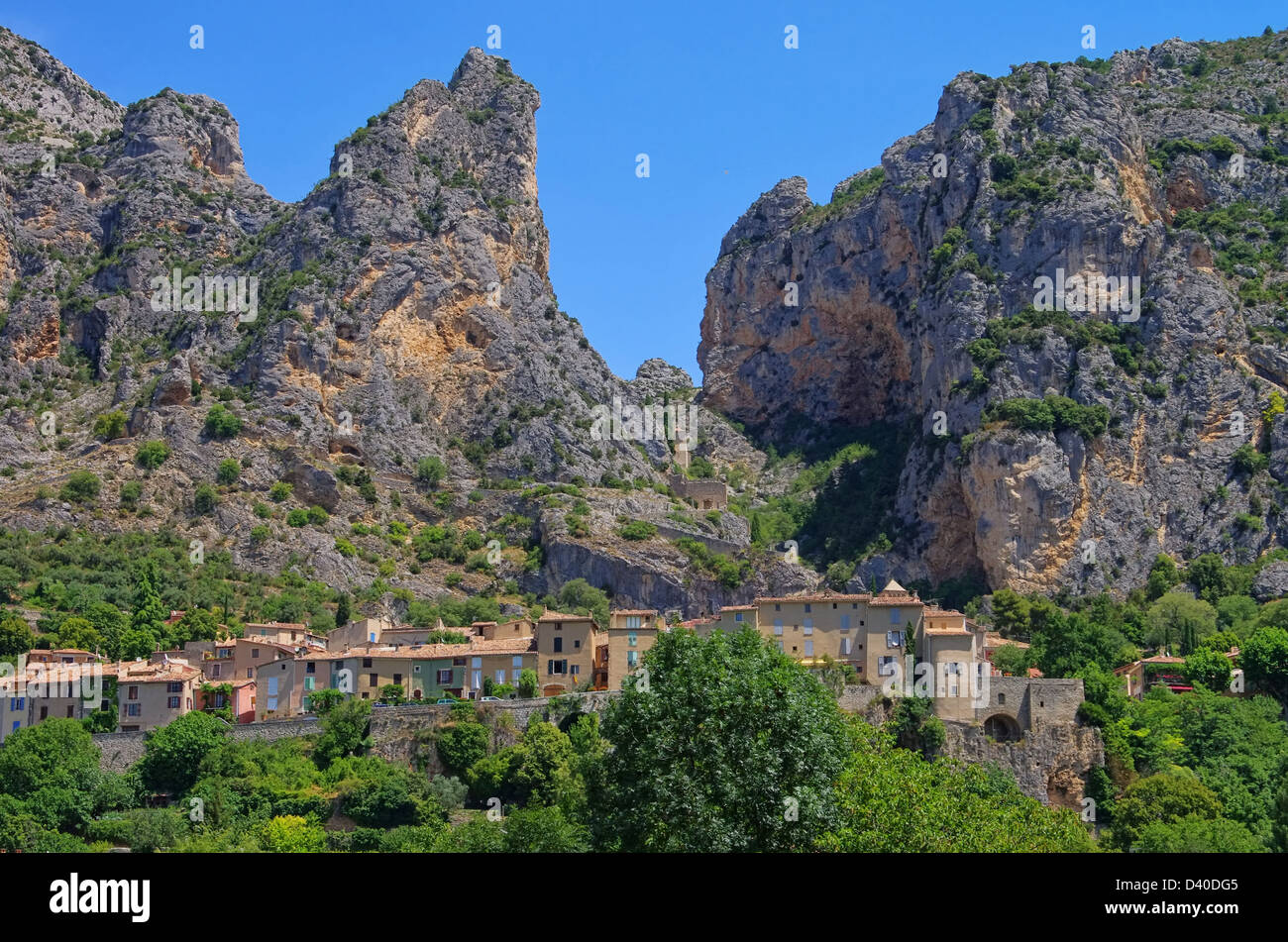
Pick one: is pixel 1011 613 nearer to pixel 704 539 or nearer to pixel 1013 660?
pixel 1013 660

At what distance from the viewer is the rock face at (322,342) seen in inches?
4405

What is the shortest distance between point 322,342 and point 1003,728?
224ft

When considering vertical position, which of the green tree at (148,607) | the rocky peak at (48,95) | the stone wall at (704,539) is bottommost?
the green tree at (148,607)

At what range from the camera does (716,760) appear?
147 ft

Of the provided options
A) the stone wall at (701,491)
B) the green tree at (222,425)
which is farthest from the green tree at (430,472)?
the stone wall at (701,491)

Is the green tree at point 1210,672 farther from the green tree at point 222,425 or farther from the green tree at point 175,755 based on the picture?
the green tree at point 222,425

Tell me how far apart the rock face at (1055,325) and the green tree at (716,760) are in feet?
207

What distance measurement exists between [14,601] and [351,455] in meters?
31.8

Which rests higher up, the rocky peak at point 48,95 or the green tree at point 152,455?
the rocky peak at point 48,95

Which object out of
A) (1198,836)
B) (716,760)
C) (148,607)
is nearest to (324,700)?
(148,607)

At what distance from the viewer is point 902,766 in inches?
1993

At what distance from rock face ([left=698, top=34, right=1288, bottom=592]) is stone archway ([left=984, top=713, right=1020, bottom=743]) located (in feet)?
123
